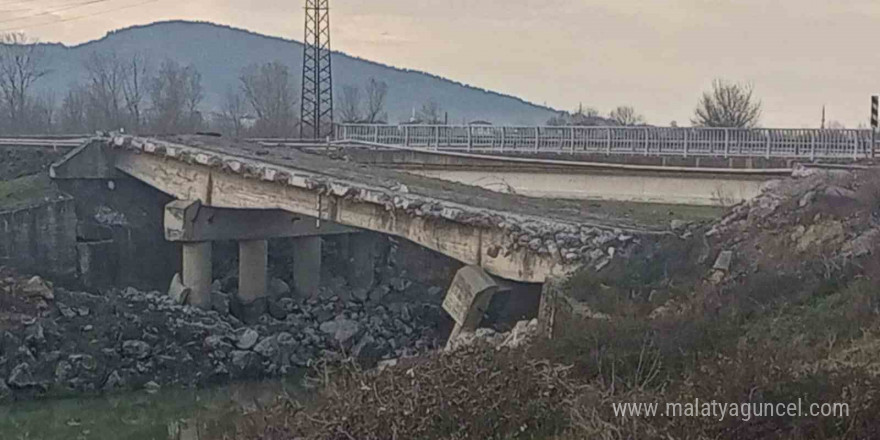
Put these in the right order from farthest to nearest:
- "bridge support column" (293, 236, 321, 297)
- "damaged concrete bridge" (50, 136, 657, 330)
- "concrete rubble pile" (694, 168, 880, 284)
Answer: "bridge support column" (293, 236, 321, 297), "damaged concrete bridge" (50, 136, 657, 330), "concrete rubble pile" (694, 168, 880, 284)

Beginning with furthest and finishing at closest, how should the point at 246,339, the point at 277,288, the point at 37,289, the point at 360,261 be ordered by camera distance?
the point at 360,261
the point at 277,288
the point at 37,289
the point at 246,339

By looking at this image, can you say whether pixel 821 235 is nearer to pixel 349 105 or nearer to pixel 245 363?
pixel 245 363

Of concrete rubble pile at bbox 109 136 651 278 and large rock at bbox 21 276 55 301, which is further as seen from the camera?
large rock at bbox 21 276 55 301

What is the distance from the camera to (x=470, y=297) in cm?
2083

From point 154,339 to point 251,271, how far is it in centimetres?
538

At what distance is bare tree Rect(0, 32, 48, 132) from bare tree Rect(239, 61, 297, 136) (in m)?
14.2

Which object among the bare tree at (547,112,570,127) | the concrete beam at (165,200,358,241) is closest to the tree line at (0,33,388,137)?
the bare tree at (547,112,570,127)

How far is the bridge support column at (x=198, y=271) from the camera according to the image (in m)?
28.7

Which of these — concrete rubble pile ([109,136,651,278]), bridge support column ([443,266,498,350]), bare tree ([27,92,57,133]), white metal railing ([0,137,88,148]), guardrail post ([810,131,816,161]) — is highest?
bare tree ([27,92,57,133])

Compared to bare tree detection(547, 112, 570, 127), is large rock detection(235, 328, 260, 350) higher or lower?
lower

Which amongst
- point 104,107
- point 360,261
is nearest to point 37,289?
point 360,261

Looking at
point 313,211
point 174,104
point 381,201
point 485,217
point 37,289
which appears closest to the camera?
point 485,217

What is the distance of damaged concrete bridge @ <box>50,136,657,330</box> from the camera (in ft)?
67.3

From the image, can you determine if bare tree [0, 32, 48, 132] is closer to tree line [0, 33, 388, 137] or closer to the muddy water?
tree line [0, 33, 388, 137]
